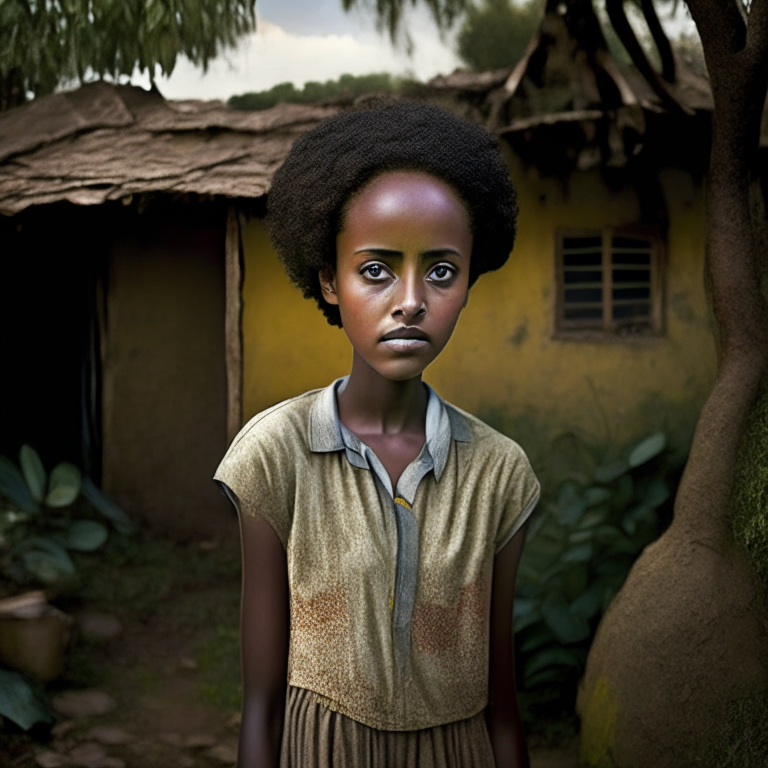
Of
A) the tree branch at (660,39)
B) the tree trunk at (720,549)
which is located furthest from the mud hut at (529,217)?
the tree trunk at (720,549)

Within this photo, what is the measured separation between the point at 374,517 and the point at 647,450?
12.2ft

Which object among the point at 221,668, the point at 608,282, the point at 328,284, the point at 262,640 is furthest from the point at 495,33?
the point at 262,640

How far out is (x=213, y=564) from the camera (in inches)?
259

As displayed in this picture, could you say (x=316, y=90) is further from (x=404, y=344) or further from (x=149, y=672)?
(x=404, y=344)

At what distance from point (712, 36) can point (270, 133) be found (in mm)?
3726

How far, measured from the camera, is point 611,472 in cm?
497

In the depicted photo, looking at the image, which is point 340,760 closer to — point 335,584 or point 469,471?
point 335,584

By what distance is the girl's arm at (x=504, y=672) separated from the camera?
1.74 m

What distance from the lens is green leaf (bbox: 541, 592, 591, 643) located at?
13.9ft

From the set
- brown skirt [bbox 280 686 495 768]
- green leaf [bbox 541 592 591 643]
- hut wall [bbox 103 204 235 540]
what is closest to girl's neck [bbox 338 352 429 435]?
brown skirt [bbox 280 686 495 768]

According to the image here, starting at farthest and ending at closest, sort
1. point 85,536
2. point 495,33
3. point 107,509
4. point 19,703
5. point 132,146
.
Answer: point 495,33, point 107,509, point 132,146, point 85,536, point 19,703

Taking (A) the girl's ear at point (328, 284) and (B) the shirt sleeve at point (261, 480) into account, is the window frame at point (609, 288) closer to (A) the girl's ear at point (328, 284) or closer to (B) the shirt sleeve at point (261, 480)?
(A) the girl's ear at point (328, 284)

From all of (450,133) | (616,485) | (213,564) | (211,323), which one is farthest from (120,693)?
(450,133)

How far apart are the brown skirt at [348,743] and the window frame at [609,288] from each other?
14.9 feet
